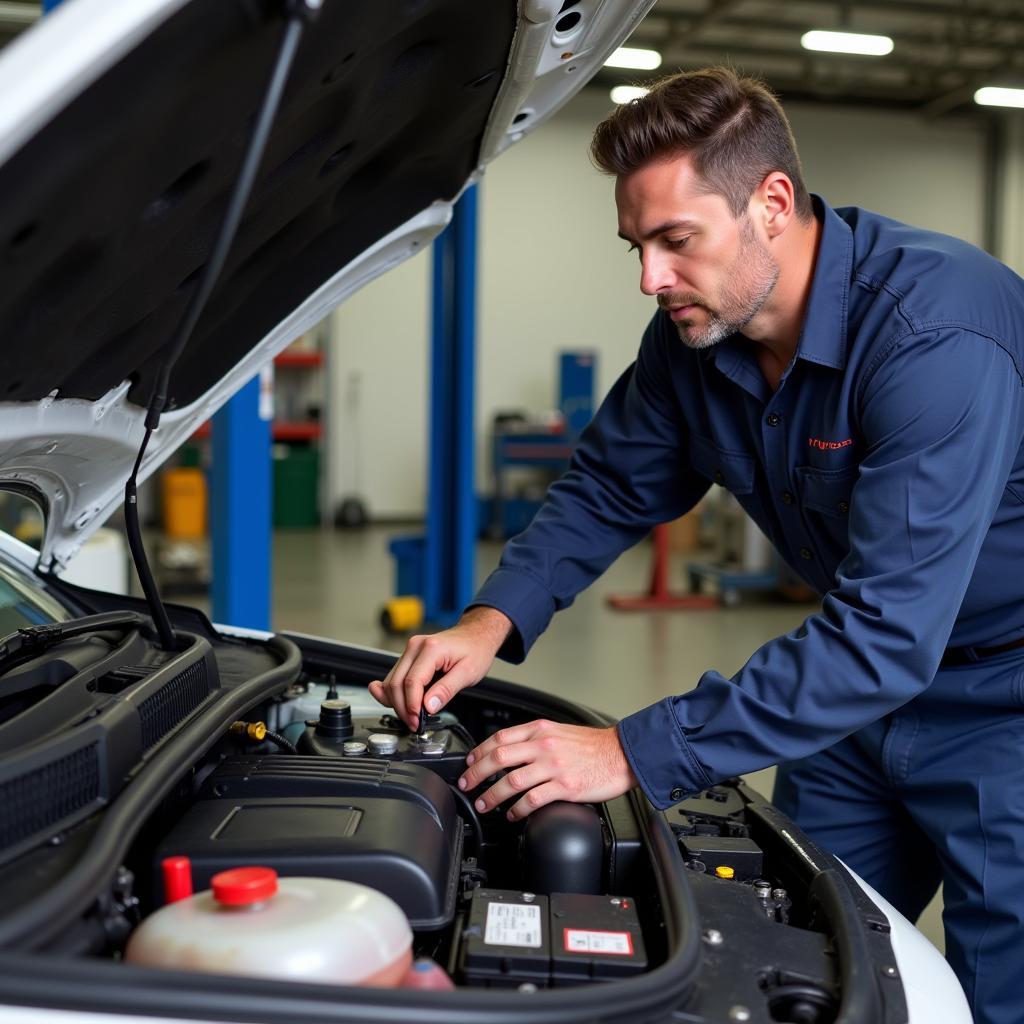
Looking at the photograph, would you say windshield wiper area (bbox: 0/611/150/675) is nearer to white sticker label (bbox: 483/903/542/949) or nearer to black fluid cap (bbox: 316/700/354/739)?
black fluid cap (bbox: 316/700/354/739)

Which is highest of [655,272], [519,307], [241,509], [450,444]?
[519,307]

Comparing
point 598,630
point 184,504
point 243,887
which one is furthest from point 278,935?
point 184,504

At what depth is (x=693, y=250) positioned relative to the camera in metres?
1.35

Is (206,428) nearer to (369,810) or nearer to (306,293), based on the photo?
(306,293)

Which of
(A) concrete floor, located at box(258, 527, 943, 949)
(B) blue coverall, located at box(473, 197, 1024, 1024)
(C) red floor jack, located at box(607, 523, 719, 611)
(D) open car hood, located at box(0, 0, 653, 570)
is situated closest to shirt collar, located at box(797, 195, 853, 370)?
(B) blue coverall, located at box(473, 197, 1024, 1024)

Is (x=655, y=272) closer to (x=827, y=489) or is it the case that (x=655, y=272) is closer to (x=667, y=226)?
(x=667, y=226)

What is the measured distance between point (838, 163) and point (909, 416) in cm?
959

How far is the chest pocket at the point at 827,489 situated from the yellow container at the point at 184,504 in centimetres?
754

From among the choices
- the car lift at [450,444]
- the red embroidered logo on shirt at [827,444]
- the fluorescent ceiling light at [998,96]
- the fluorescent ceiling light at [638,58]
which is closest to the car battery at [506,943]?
the red embroidered logo on shirt at [827,444]

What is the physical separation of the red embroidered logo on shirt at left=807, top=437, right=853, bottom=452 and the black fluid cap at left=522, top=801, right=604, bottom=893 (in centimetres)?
59

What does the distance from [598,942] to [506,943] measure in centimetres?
8

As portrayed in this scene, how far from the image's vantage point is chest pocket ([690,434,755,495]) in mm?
1624

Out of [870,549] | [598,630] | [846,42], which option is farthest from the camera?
[846,42]

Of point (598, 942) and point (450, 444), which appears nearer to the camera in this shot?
point (598, 942)
